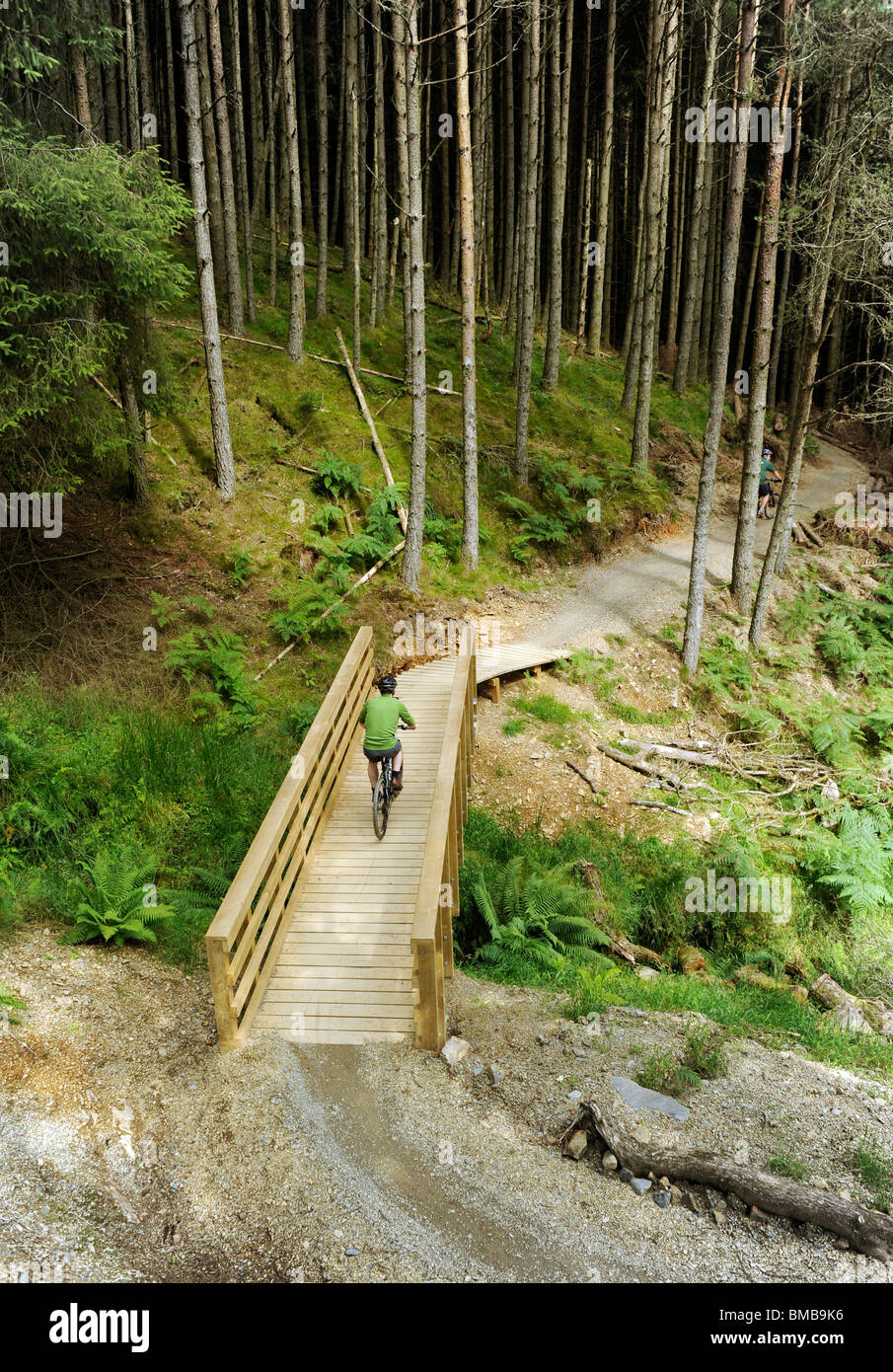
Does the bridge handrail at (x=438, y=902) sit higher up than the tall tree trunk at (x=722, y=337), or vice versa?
the tall tree trunk at (x=722, y=337)

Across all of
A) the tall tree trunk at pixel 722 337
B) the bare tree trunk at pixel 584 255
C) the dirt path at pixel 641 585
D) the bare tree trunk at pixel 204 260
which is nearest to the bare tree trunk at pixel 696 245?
the bare tree trunk at pixel 584 255

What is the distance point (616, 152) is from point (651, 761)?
31470 millimetres

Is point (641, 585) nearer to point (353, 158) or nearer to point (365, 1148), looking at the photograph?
point (353, 158)

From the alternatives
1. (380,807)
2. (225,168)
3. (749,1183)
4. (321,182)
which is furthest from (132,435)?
(321,182)

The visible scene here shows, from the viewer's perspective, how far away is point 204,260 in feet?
42.7

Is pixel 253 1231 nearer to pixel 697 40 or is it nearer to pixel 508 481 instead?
pixel 508 481

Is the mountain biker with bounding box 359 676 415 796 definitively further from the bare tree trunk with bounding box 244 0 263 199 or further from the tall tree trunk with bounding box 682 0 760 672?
the bare tree trunk with bounding box 244 0 263 199

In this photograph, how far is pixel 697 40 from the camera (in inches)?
1027

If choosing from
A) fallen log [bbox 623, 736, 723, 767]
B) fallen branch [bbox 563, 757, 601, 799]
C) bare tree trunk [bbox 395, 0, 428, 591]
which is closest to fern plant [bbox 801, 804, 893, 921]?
fallen log [bbox 623, 736, 723, 767]

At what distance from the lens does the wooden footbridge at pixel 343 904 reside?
238 inches

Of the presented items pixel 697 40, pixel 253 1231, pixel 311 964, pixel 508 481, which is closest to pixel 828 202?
pixel 508 481

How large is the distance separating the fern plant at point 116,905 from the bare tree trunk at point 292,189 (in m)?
13.7

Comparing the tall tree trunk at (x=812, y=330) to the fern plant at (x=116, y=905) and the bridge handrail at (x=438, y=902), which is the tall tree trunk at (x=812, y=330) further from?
the fern plant at (x=116, y=905)

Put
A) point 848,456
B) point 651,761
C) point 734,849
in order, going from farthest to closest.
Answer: point 848,456 < point 651,761 < point 734,849
